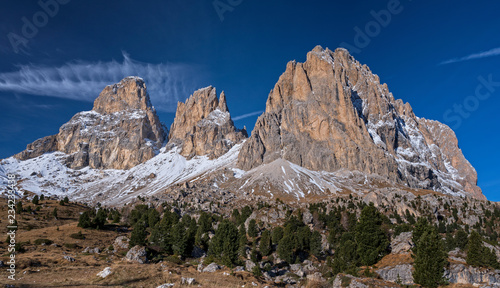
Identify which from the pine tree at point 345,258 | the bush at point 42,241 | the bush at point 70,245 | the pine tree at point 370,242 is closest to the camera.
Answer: the pine tree at point 370,242

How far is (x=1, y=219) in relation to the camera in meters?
73.6

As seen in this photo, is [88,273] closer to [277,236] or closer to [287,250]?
[287,250]

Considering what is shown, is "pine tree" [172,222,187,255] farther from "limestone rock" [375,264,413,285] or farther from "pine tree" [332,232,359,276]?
"limestone rock" [375,264,413,285]

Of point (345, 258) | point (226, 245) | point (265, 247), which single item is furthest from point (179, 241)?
point (345, 258)

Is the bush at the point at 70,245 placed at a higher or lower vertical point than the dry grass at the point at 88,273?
higher

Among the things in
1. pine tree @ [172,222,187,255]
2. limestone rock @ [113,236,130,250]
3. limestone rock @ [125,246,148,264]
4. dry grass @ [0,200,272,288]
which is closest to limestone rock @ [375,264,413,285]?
dry grass @ [0,200,272,288]

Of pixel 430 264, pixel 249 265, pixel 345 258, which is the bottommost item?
pixel 345 258

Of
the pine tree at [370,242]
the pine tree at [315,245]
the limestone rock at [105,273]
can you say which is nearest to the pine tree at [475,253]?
the pine tree at [370,242]

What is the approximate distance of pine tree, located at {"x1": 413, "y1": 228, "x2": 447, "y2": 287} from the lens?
3738cm

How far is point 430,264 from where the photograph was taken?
124 ft

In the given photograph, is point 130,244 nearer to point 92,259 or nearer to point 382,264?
point 92,259

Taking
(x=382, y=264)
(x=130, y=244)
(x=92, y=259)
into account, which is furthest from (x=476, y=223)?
(x=92, y=259)

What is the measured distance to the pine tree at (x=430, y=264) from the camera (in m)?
37.4

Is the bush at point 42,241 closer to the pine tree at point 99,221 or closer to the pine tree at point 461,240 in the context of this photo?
the pine tree at point 99,221
